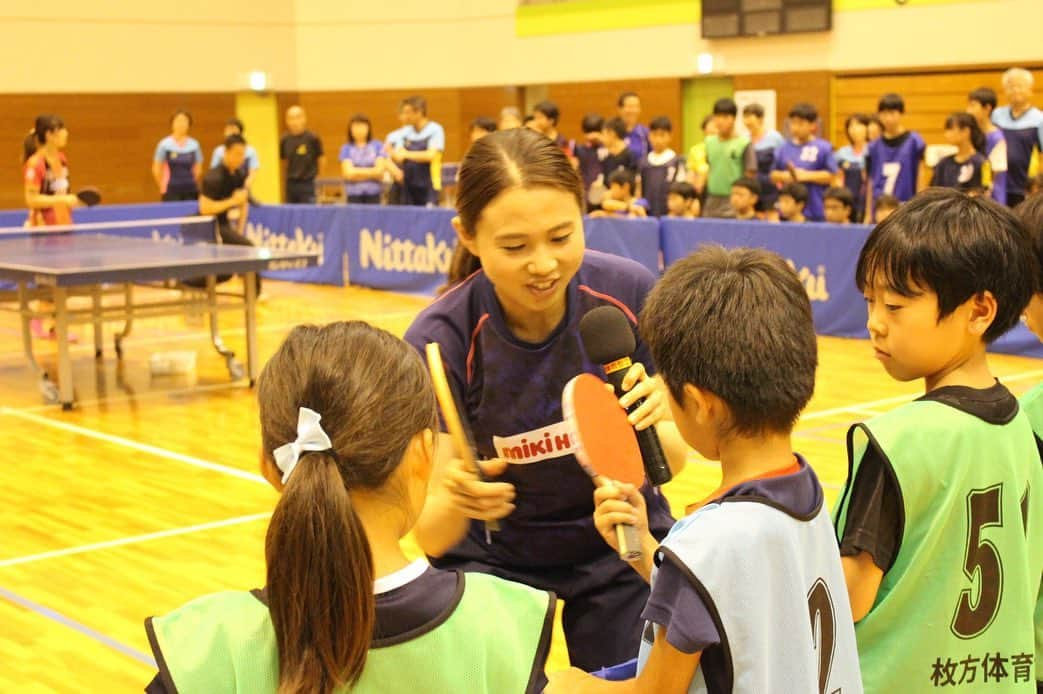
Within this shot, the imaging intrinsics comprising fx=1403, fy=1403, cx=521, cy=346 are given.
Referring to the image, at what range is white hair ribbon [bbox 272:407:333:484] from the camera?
1.72 metres

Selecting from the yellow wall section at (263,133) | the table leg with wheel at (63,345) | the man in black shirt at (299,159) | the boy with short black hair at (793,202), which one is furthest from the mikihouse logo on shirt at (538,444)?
the yellow wall section at (263,133)

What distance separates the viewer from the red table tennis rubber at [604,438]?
1.95 m

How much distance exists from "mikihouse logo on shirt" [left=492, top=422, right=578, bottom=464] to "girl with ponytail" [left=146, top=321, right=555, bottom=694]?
31.4 inches

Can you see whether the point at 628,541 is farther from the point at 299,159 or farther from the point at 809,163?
the point at 299,159

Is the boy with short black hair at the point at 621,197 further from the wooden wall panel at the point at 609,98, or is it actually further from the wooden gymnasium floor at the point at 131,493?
the wooden wall panel at the point at 609,98

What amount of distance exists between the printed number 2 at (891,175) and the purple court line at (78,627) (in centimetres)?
905

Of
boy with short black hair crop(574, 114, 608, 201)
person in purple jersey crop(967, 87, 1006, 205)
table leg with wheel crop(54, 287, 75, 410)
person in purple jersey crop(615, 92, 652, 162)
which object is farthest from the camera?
person in purple jersey crop(615, 92, 652, 162)

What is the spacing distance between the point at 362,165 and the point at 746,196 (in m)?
6.59

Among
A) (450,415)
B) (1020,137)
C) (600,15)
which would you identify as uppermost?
(600,15)

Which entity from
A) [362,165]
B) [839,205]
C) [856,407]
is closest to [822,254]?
[839,205]

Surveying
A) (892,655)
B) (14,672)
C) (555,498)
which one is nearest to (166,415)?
(14,672)

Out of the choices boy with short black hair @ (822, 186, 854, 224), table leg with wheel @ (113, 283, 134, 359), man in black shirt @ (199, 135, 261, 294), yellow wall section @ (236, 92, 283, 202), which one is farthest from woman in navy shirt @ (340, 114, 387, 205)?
boy with short black hair @ (822, 186, 854, 224)

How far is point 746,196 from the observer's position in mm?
12359

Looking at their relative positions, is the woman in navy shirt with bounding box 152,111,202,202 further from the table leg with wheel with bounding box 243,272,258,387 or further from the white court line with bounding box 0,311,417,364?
the table leg with wheel with bounding box 243,272,258,387
